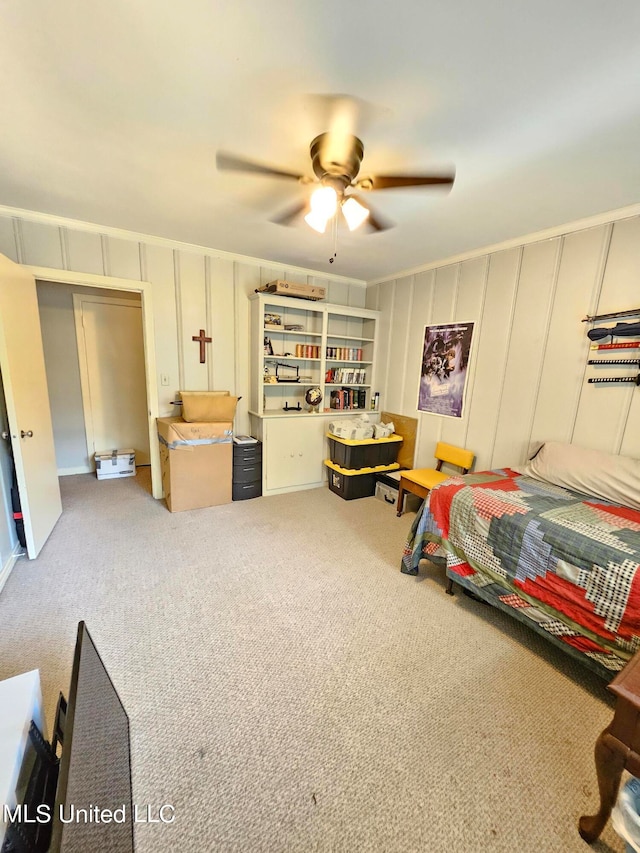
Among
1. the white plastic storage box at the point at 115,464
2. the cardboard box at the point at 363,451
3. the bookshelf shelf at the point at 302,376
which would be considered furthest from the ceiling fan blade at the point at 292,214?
the white plastic storage box at the point at 115,464

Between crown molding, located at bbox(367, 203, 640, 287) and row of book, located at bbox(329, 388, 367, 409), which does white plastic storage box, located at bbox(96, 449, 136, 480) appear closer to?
row of book, located at bbox(329, 388, 367, 409)

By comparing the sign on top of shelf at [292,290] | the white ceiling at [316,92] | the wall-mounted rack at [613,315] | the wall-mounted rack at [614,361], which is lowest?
the wall-mounted rack at [614,361]

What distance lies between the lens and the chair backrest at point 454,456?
3133 mm

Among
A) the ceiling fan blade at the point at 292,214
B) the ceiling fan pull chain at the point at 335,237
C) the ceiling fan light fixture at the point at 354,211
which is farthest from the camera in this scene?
the ceiling fan pull chain at the point at 335,237

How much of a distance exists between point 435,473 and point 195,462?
2332 mm

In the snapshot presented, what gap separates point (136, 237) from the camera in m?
3.05

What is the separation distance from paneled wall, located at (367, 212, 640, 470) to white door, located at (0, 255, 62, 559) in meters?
3.47

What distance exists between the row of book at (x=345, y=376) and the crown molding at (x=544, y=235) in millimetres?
1274

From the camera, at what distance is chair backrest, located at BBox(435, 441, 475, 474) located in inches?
123

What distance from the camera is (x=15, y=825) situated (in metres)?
0.69

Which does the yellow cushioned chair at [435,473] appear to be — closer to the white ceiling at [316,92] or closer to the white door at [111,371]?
the white ceiling at [316,92]

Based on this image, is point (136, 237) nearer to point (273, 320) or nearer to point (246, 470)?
point (273, 320)

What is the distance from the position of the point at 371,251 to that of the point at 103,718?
11.5 feet

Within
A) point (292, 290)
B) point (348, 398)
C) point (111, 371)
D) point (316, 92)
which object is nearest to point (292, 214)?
point (316, 92)
